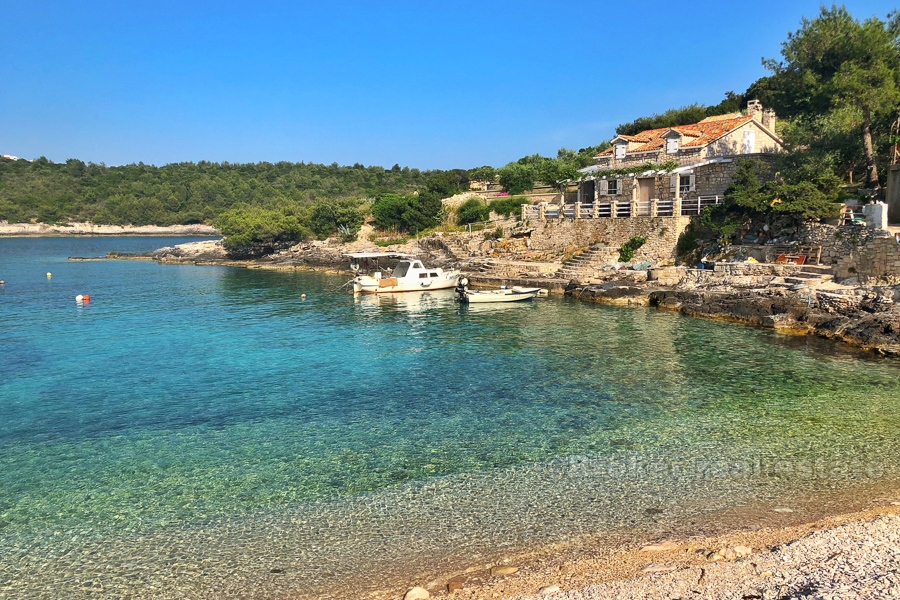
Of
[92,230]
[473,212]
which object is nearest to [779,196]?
[473,212]

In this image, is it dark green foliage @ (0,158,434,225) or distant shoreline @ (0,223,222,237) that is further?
dark green foliage @ (0,158,434,225)

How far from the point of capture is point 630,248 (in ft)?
117

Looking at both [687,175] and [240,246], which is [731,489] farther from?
[240,246]

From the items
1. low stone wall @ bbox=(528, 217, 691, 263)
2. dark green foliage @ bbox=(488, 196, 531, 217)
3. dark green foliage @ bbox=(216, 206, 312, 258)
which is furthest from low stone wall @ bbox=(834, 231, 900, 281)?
dark green foliage @ bbox=(216, 206, 312, 258)

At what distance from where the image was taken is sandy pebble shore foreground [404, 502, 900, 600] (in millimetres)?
6477

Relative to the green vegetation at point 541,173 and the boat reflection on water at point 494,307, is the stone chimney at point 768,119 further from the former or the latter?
the boat reflection on water at point 494,307

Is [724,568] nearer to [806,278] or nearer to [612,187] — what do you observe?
[806,278]

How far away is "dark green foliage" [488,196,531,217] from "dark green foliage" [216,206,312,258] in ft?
74.0

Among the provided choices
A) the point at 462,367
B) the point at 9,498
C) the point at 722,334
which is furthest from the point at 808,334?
the point at 9,498

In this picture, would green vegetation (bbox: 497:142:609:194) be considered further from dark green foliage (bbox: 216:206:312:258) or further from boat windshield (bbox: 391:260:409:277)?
dark green foliage (bbox: 216:206:312:258)

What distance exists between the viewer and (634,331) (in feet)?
77.5

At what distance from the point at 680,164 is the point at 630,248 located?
7920mm

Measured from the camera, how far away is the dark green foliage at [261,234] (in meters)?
63.0

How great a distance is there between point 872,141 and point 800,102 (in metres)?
4.40
